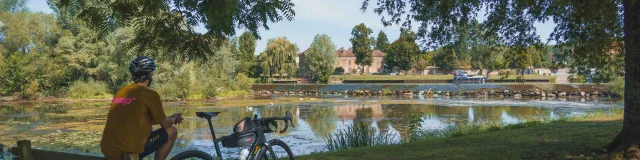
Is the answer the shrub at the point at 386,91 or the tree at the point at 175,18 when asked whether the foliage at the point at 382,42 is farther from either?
the tree at the point at 175,18

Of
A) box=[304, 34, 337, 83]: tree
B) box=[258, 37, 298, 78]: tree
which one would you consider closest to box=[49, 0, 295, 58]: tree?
box=[258, 37, 298, 78]: tree

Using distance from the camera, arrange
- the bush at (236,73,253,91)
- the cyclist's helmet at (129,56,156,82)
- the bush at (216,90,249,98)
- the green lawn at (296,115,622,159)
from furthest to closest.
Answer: the bush at (236,73,253,91) → the bush at (216,90,249,98) → the green lawn at (296,115,622,159) → the cyclist's helmet at (129,56,156,82)

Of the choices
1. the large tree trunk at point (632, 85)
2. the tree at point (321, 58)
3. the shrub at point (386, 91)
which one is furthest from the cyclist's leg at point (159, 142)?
the tree at point (321, 58)

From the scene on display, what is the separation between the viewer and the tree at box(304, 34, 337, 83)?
6888 cm

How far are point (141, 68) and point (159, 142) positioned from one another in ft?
1.90

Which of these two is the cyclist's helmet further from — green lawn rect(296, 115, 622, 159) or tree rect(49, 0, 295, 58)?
green lawn rect(296, 115, 622, 159)

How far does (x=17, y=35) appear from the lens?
144 feet

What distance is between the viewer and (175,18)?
513cm

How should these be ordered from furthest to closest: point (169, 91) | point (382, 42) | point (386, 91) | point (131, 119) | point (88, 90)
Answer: point (382, 42) → point (386, 91) → point (88, 90) → point (169, 91) → point (131, 119)

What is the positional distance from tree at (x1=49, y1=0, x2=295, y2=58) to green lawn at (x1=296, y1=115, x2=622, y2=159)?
10.3ft

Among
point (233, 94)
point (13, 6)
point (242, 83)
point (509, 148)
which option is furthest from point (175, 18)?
point (13, 6)

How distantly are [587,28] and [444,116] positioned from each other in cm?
1576

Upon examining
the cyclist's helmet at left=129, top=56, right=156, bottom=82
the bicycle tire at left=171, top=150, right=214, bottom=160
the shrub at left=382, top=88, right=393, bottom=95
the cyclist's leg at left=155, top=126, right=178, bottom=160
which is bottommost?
the shrub at left=382, top=88, right=393, bottom=95

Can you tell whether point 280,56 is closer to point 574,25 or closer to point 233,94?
point 233,94
